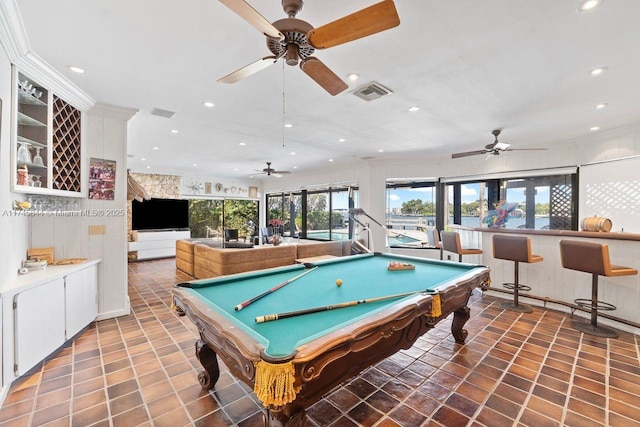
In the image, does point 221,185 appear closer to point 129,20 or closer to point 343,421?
point 129,20

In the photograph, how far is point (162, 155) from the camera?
662cm

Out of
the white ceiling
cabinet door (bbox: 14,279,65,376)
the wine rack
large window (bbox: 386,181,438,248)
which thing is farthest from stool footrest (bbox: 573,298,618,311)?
the wine rack

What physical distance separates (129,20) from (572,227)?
732 centimetres

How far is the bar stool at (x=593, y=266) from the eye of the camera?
3.03 m

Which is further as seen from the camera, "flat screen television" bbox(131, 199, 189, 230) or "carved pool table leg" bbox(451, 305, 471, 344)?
"flat screen television" bbox(131, 199, 189, 230)

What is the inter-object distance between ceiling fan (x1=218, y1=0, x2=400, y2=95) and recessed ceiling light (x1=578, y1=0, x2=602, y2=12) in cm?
137

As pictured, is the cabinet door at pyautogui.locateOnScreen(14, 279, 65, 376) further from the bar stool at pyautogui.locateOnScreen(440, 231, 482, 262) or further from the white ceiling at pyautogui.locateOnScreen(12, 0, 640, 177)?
the bar stool at pyautogui.locateOnScreen(440, 231, 482, 262)

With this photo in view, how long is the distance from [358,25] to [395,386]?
104 inches

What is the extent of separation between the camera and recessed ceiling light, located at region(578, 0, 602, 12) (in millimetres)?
1752

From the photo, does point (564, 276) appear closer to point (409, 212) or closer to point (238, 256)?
point (409, 212)

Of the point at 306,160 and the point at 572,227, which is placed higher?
the point at 306,160

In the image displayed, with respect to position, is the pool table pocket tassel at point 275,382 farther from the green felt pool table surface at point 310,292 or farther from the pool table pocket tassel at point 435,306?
the pool table pocket tassel at point 435,306

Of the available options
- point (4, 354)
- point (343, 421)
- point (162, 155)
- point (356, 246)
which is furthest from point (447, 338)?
point (162, 155)

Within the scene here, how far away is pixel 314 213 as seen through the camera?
9.65 m
